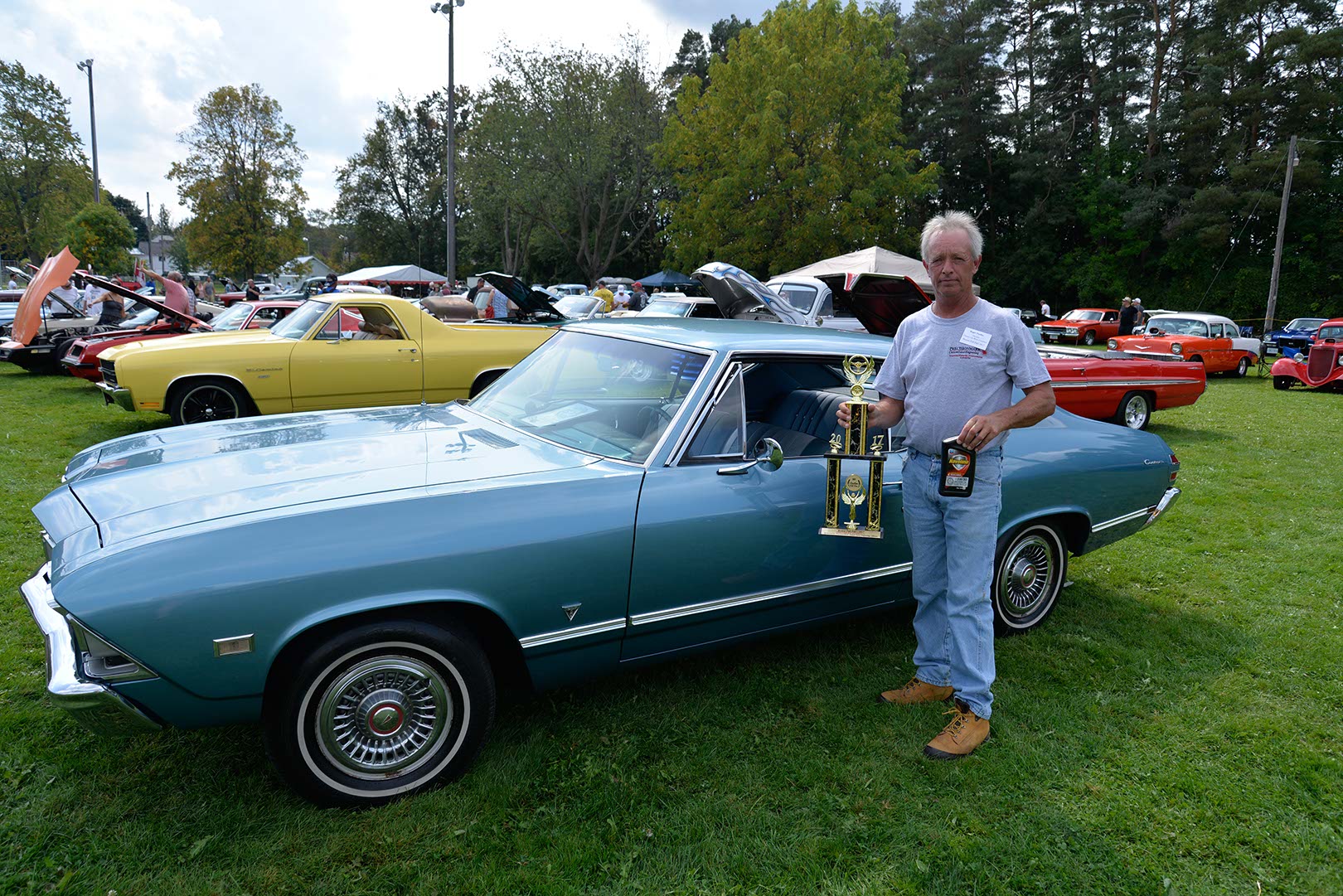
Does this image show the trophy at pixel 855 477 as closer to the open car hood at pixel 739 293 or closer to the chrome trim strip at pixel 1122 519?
the chrome trim strip at pixel 1122 519

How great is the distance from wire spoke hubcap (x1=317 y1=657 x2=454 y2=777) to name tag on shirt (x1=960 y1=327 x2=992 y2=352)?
2.14 m

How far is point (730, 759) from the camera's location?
117 inches

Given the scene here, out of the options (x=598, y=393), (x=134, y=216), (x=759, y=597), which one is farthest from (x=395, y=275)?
(x=134, y=216)

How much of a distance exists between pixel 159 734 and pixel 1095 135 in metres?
44.3

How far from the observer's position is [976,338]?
9.47 feet

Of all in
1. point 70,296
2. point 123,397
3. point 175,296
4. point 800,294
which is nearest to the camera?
point 123,397

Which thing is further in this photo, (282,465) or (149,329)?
(149,329)

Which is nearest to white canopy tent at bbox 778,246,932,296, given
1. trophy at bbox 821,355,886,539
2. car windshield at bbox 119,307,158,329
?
car windshield at bbox 119,307,158,329

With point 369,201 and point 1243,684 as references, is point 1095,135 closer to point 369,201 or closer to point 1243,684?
point 1243,684

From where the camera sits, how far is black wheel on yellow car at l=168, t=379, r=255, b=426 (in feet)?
24.7

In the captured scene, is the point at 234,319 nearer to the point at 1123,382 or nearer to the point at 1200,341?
the point at 1123,382

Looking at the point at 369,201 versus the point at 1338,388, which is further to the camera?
the point at 369,201

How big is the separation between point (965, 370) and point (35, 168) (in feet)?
157

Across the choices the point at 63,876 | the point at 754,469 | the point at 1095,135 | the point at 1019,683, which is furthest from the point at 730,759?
the point at 1095,135
